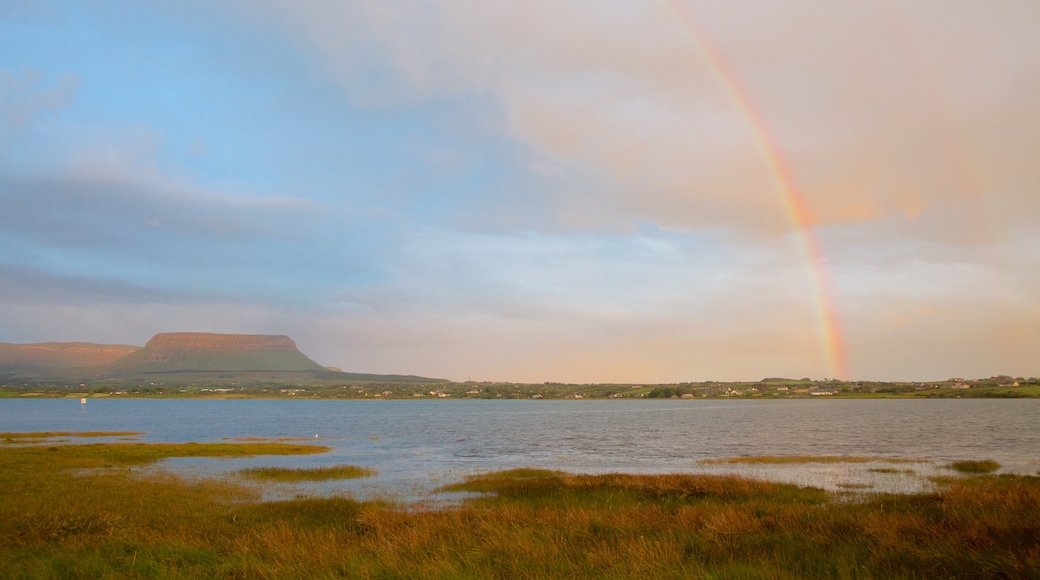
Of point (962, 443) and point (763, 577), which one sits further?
point (962, 443)

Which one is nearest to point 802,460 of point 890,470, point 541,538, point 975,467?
point 890,470

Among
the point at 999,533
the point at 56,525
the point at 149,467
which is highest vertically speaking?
the point at 999,533

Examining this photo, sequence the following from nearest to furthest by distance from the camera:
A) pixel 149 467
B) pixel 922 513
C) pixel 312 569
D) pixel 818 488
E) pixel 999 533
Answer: pixel 312 569
pixel 999 533
pixel 922 513
pixel 818 488
pixel 149 467

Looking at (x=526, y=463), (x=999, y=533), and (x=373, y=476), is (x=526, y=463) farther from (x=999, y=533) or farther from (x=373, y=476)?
(x=999, y=533)

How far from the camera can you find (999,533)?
1446 cm

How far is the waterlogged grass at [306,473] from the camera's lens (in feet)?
135

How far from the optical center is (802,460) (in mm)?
50594

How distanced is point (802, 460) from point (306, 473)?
37.4 meters

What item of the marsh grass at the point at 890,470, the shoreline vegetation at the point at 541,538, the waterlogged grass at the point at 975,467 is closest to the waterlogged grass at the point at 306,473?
the shoreline vegetation at the point at 541,538

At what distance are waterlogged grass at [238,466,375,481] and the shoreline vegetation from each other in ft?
39.4

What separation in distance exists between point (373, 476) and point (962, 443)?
6131 cm

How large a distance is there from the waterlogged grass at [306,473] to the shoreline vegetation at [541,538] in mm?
11995

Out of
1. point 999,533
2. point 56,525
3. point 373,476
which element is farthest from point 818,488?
point 56,525

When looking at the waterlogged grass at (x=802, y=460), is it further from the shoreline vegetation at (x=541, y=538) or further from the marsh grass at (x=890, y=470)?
the shoreline vegetation at (x=541, y=538)
